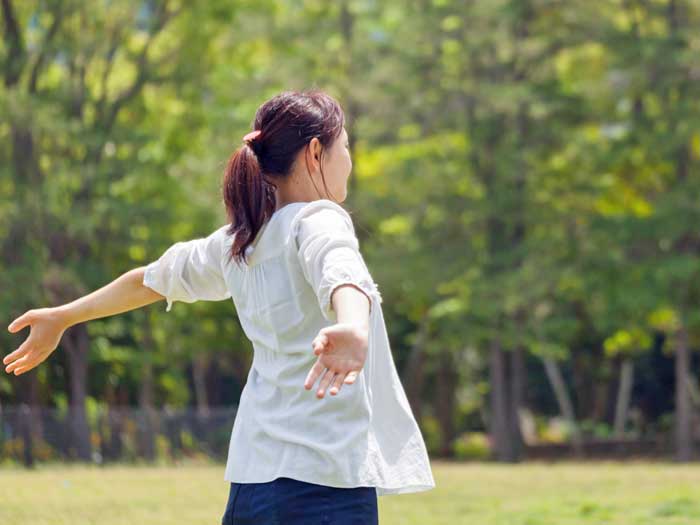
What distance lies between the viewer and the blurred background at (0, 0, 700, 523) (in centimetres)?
2644

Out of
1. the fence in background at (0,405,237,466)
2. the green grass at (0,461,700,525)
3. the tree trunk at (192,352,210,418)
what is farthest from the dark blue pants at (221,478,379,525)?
the tree trunk at (192,352,210,418)

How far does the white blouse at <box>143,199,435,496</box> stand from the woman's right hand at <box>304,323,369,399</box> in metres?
0.28

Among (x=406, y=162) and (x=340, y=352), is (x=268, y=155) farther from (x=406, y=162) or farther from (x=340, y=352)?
(x=406, y=162)

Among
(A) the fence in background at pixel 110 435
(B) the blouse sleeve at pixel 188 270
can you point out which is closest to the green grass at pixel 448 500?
(B) the blouse sleeve at pixel 188 270

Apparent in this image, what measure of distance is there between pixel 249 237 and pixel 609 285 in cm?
2446

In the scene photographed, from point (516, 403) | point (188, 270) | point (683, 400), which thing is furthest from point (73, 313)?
point (516, 403)

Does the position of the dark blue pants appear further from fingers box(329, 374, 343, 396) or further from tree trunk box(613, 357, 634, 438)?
tree trunk box(613, 357, 634, 438)

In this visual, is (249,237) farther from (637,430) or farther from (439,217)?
(637,430)

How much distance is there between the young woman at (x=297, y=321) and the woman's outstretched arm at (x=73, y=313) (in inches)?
0.5

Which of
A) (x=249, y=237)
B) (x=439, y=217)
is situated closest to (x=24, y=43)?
(x=439, y=217)

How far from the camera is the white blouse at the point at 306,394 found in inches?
113

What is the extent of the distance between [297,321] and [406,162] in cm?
2511

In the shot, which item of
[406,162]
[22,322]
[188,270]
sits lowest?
[22,322]

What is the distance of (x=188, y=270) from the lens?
3293mm
